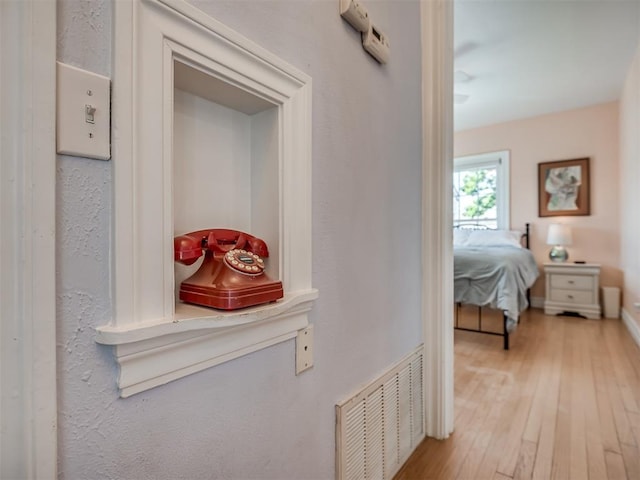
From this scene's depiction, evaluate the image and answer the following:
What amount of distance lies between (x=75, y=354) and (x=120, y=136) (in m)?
0.34

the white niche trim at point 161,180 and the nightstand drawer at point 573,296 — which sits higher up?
the white niche trim at point 161,180

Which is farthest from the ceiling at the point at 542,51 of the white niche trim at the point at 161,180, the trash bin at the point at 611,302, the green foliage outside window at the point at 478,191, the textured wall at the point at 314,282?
the white niche trim at the point at 161,180

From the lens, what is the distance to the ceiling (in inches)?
100

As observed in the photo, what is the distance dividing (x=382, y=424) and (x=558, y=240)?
4212 mm

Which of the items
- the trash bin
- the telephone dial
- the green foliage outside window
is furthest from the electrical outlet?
the green foliage outside window

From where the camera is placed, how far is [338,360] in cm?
110

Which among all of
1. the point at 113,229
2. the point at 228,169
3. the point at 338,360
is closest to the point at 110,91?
the point at 113,229

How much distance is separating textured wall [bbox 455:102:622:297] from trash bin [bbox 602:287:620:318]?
0.26 metres

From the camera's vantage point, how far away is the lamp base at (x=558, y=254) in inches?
177

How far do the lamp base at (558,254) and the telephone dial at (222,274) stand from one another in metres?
4.91

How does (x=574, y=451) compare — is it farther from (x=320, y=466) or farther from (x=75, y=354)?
(x=75, y=354)

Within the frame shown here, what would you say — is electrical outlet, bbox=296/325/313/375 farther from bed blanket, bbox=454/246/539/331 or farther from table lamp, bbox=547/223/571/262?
table lamp, bbox=547/223/571/262

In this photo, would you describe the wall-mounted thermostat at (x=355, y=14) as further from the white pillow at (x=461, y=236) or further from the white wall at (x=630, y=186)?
the white pillow at (x=461, y=236)
